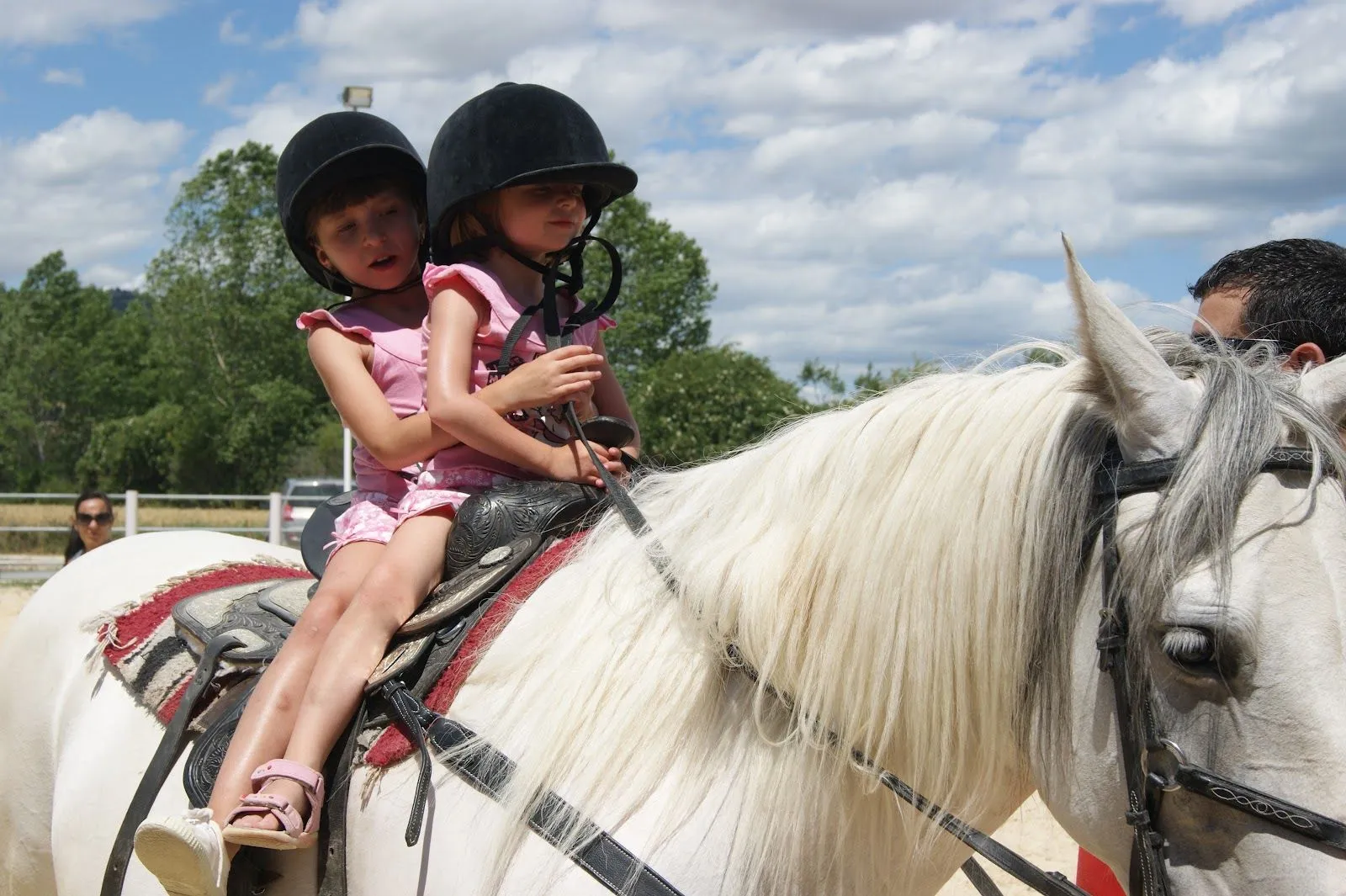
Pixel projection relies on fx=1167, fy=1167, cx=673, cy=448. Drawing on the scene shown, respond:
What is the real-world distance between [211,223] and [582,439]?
41.0 meters

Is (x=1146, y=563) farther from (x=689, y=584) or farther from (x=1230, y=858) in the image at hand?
(x=689, y=584)

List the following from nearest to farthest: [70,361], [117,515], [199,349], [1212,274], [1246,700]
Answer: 1. [1246,700]
2. [1212,274]
3. [117,515]
4. [199,349]
5. [70,361]

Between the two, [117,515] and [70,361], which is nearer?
[117,515]

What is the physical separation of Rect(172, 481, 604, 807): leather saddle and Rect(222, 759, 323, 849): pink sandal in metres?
0.16

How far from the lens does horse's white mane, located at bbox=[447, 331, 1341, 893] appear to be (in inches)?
65.1

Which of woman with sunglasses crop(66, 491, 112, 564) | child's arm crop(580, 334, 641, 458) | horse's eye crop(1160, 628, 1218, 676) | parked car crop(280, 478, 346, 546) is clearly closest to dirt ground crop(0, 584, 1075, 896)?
child's arm crop(580, 334, 641, 458)

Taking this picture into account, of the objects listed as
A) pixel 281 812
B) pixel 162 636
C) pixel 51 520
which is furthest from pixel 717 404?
pixel 51 520

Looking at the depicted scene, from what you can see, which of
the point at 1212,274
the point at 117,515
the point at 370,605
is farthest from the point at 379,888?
the point at 117,515

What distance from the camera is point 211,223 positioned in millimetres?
39594

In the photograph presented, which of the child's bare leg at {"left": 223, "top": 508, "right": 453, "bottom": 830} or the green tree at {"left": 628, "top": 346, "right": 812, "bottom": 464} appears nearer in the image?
the child's bare leg at {"left": 223, "top": 508, "right": 453, "bottom": 830}

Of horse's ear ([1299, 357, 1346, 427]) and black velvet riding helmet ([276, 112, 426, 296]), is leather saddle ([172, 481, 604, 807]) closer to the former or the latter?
black velvet riding helmet ([276, 112, 426, 296])

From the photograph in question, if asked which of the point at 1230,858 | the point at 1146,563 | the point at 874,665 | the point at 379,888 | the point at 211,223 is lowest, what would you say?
the point at 379,888

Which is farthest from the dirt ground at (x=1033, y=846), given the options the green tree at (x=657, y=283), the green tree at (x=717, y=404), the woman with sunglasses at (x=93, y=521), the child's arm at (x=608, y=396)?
the green tree at (x=657, y=283)

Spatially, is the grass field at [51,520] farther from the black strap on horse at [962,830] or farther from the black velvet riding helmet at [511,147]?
the black strap on horse at [962,830]
